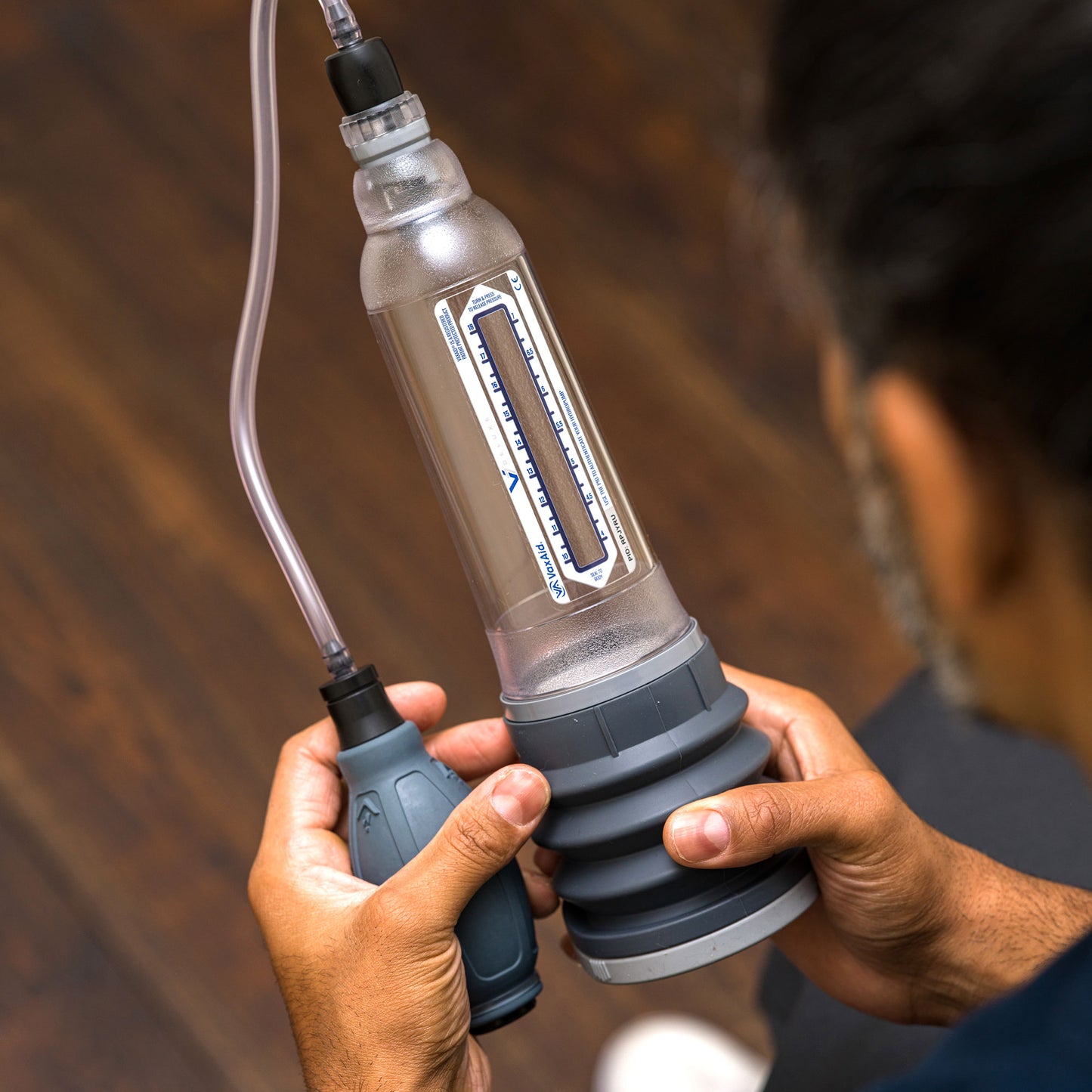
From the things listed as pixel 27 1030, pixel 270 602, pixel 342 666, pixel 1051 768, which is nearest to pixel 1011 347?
pixel 342 666

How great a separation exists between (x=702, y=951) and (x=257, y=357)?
2.02 ft

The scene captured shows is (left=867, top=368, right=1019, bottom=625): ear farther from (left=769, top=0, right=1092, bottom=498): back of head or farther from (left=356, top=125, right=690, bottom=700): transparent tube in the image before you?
(left=356, top=125, right=690, bottom=700): transparent tube

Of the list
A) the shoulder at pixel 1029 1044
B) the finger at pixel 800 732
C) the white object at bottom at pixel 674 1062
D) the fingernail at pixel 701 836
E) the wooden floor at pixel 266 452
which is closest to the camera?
the shoulder at pixel 1029 1044

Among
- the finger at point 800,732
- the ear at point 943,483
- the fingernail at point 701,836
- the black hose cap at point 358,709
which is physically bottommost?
the finger at point 800,732

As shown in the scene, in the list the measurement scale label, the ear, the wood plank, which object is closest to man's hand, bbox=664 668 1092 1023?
the measurement scale label

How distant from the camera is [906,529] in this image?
633 millimetres

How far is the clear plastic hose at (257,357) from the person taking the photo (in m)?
0.96

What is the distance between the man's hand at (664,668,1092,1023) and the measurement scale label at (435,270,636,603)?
8.5 inches

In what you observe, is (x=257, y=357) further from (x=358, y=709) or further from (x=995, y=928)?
(x=995, y=928)

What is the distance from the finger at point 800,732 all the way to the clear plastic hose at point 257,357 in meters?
0.36

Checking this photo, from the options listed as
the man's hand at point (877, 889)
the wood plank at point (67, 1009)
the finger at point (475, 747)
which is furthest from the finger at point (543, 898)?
the wood plank at point (67, 1009)

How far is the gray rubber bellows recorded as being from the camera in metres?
0.85

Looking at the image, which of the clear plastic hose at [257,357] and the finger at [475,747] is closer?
the clear plastic hose at [257,357]

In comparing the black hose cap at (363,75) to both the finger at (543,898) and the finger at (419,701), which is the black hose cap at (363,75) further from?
the finger at (543,898)
